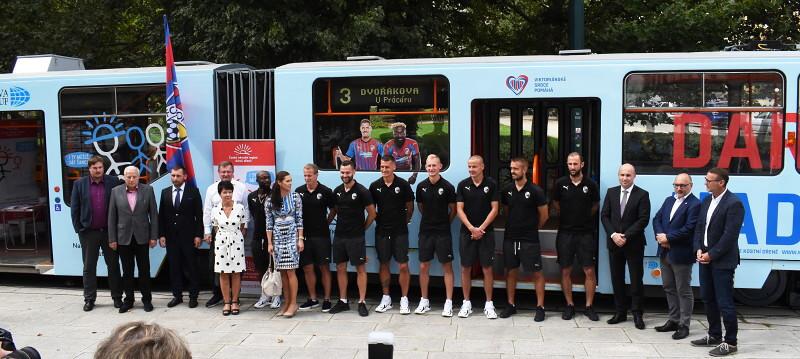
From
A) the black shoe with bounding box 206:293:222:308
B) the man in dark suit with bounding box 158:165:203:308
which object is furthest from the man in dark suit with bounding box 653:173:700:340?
the man in dark suit with bounding box 158:165:203:308

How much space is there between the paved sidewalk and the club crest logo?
2370 mm

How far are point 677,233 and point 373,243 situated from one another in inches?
128

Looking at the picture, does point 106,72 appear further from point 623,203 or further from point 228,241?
point 623,203

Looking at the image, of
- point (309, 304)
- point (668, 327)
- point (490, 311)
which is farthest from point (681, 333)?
point (309, 304)

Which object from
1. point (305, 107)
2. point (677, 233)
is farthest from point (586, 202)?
point (305, 107)

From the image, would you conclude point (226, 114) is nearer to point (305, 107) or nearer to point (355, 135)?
point (305, 107)

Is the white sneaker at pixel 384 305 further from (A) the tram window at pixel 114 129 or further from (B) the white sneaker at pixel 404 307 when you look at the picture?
(A) the tram window at pixel 114 129

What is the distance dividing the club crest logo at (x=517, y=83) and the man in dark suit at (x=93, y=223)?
4.51 metres

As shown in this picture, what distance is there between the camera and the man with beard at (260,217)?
7906mm

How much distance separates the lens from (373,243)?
8.26 metres

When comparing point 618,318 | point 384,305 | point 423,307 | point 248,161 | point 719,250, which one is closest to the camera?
point 719,250

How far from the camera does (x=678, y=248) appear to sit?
671cm

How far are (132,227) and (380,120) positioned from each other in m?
2.96

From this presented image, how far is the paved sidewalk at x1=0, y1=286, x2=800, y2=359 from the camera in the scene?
21.2 ft
